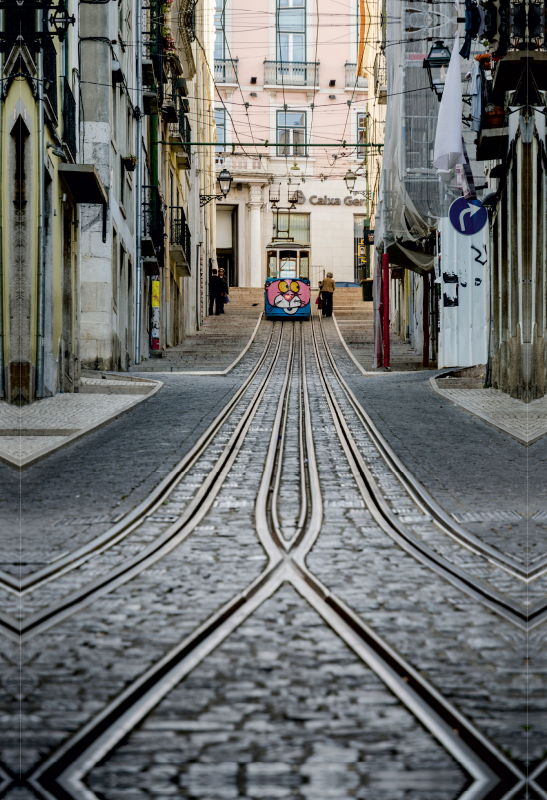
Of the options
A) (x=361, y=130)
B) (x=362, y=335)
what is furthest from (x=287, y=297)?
(x=361, y=130)

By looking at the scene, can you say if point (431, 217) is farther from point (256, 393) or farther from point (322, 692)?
point (322, 692)

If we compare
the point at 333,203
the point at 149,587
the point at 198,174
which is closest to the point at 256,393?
the point at 149,587

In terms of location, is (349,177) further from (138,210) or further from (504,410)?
(504,410)

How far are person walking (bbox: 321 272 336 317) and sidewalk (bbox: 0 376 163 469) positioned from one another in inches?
843

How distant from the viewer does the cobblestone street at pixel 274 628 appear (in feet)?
10.6

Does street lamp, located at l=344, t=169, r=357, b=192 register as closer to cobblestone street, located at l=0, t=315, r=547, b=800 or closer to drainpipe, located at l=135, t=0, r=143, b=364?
drainpipe, located at l=135, t=0, r=143, b=364

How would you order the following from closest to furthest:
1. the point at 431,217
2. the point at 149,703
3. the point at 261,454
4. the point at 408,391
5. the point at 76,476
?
the point at 149,703 → the point at 76,476 → the point at 261,454 → the point at 408,391 → the point at 431,217

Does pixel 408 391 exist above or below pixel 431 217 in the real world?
below

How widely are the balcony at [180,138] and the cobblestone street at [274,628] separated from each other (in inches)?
1007

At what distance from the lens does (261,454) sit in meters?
10.6

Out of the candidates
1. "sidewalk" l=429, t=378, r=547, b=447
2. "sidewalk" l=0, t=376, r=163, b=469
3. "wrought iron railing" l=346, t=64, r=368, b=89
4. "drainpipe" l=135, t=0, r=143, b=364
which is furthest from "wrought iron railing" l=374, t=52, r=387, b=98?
"sidewalk" l=429, t=378, r=547, b=447

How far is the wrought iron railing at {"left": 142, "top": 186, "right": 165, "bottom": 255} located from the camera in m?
28.2

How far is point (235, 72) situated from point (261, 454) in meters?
48.0

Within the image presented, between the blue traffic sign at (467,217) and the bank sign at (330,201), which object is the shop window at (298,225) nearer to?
the bank sign at (330,201)
